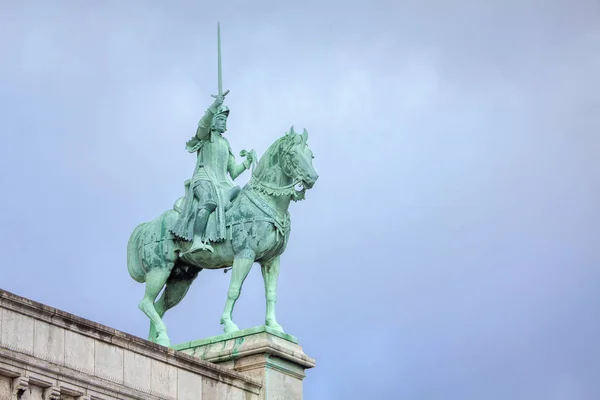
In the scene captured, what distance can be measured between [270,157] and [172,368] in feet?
15.2

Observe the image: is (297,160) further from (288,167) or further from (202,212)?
(202,212)

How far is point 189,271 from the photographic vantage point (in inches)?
1091

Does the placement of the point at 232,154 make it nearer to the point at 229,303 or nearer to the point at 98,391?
the point at 229,303

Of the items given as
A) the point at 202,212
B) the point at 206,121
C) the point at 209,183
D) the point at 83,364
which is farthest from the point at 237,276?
the point at 83,364

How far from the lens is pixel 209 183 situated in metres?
27.2

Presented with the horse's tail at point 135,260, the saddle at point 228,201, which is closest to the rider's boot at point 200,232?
the saddle at point 228,201

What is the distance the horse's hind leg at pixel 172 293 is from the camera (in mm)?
27531

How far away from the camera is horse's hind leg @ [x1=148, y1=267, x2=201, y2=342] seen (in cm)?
2753

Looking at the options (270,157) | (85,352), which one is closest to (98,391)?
(85,352)

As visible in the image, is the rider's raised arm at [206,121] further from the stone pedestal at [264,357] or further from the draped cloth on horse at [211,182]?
A: the stone pedestal at [264,357]

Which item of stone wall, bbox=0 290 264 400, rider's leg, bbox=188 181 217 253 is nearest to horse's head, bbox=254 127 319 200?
rider's leg, bbox=188 181 217 253

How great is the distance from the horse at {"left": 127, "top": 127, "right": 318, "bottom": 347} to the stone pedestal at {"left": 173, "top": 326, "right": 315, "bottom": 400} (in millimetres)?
343

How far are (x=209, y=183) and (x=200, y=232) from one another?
0.93 metres

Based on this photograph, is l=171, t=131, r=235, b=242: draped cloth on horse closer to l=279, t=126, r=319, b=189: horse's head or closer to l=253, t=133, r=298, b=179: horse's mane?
l=253, t=133, r=298, b=179: horse's mane
